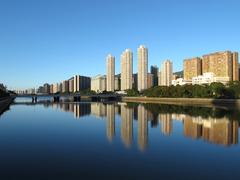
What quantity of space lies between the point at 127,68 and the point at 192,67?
3030cm

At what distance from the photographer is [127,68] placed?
131000 millimetres

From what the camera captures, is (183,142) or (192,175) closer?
(192,175)

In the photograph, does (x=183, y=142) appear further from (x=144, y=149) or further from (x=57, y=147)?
(x=57, y=147)

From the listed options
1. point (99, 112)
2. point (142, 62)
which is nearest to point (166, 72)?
point (142, 62)

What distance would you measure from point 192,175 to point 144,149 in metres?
5.44

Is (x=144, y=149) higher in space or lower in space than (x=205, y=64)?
lower

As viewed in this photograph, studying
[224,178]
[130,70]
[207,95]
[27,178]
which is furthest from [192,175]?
[130,70]

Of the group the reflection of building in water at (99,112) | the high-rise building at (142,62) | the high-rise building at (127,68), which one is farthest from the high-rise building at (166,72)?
the reflection of building in water at (99,112)

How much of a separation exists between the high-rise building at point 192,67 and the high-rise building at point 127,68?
25.0 metres

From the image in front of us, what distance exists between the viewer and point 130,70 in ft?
430

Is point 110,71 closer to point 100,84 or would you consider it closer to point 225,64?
point 100,84

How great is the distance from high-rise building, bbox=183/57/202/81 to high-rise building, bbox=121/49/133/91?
82.1 ft

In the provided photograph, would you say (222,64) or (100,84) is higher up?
(222,64)

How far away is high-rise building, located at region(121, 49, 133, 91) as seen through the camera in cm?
12988
